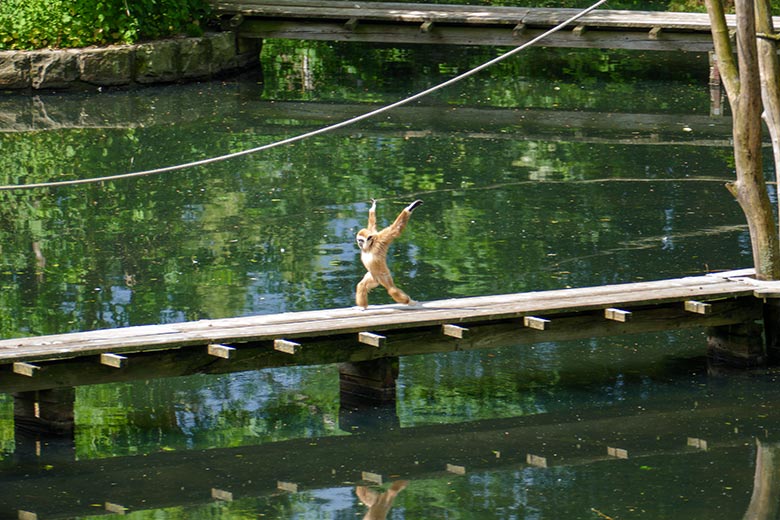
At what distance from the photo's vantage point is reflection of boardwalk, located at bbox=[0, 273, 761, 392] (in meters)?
8.62

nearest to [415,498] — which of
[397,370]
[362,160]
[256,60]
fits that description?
[397,370]

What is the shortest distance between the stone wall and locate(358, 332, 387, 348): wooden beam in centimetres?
1163

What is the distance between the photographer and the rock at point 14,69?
19.4 meters

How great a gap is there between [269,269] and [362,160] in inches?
161

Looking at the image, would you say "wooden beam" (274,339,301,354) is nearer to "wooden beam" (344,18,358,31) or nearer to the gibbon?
the gibbon

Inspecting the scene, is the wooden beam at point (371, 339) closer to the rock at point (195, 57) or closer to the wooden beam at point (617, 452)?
the wooden beam at point (617, 452)

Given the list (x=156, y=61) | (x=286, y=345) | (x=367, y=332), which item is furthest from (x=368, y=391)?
(x=156, y=61)

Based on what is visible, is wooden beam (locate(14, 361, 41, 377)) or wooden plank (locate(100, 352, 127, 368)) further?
wooden plank (locate(100, 352, 127, 368))

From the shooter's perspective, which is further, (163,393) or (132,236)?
(132,236)

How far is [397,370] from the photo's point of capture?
9.44m

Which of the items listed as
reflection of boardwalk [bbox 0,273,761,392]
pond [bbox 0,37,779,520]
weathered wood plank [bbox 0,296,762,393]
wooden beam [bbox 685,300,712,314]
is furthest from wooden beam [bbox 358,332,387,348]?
wooden beam [bbox 685,300,712,314]

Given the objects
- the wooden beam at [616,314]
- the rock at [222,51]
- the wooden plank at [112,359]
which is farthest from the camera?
the rock at [222,51]

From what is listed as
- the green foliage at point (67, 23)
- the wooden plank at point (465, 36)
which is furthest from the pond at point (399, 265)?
the green foliage at point (67, 23)

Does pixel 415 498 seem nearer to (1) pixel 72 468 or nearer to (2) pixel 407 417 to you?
(2) pixel 407 417
